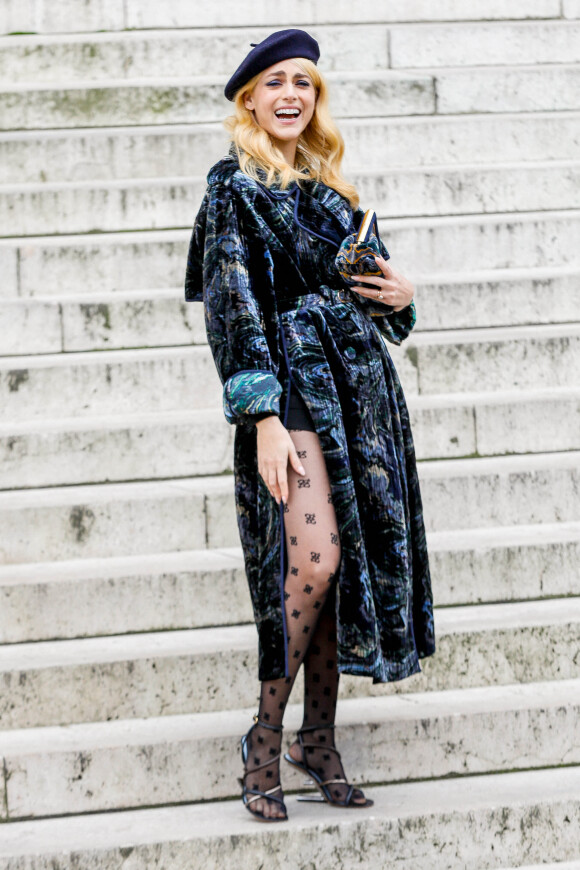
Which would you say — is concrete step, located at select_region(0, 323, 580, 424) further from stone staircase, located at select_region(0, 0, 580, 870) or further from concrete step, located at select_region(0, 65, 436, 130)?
→ concrete step, located at select_region(0, 65, 436, 130)

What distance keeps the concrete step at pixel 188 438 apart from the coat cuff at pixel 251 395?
A: 63.3 inches

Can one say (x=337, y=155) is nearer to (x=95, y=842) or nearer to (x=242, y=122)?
(x=242, y=122)

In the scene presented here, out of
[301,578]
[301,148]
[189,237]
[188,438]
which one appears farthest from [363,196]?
[301,578]

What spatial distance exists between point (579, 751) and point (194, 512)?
1567 millimetres

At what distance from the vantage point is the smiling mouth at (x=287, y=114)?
2.80m

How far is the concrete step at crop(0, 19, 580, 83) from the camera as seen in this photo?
6.60 meters

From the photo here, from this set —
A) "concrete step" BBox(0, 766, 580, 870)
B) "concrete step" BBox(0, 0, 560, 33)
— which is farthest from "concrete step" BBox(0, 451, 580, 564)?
"concrete step" BBox(0, 0, 560, 33)

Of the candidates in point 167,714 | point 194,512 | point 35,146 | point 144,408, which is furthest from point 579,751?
point 35,146

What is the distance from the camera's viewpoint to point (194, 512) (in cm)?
390

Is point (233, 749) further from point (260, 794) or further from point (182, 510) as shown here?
point (182, 510)

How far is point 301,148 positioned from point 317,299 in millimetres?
470

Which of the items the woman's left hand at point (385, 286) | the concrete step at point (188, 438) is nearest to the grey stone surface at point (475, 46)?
the concrete step at point (188, 438)

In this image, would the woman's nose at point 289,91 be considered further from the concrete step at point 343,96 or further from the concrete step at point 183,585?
the concrete step at point 343,96

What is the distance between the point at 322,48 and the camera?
22.4 feet
